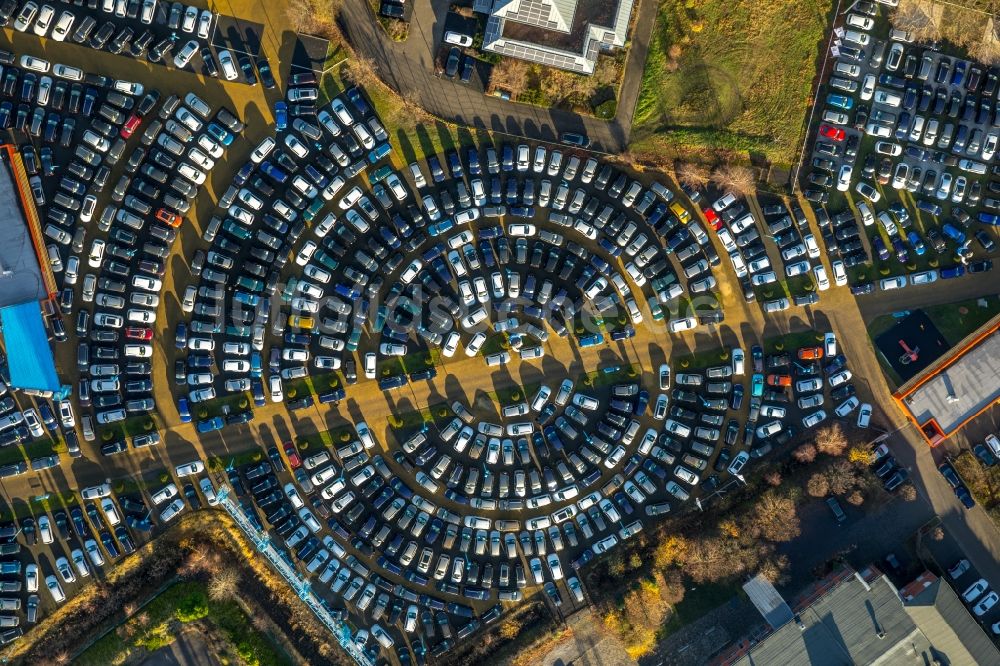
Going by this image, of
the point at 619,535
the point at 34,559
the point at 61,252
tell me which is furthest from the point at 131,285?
the point at 619,535

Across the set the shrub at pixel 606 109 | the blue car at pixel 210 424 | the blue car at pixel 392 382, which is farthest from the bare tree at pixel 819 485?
the blue car at pixel 210 424

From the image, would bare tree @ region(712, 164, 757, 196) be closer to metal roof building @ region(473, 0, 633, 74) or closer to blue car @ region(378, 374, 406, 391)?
metal roof building @ region(473, 0, 633, 74)

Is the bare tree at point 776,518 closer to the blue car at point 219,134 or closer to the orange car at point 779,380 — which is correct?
the orange car at point 779,380

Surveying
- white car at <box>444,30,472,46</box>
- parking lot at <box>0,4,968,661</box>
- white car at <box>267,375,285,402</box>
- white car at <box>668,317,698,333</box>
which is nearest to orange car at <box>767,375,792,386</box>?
parking lot at <box>0,4,968,661</box>

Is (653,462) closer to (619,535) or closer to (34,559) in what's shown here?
(619,535)

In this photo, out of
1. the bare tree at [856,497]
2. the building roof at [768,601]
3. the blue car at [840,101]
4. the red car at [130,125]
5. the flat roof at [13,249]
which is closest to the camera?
the building roof at [768,601]
